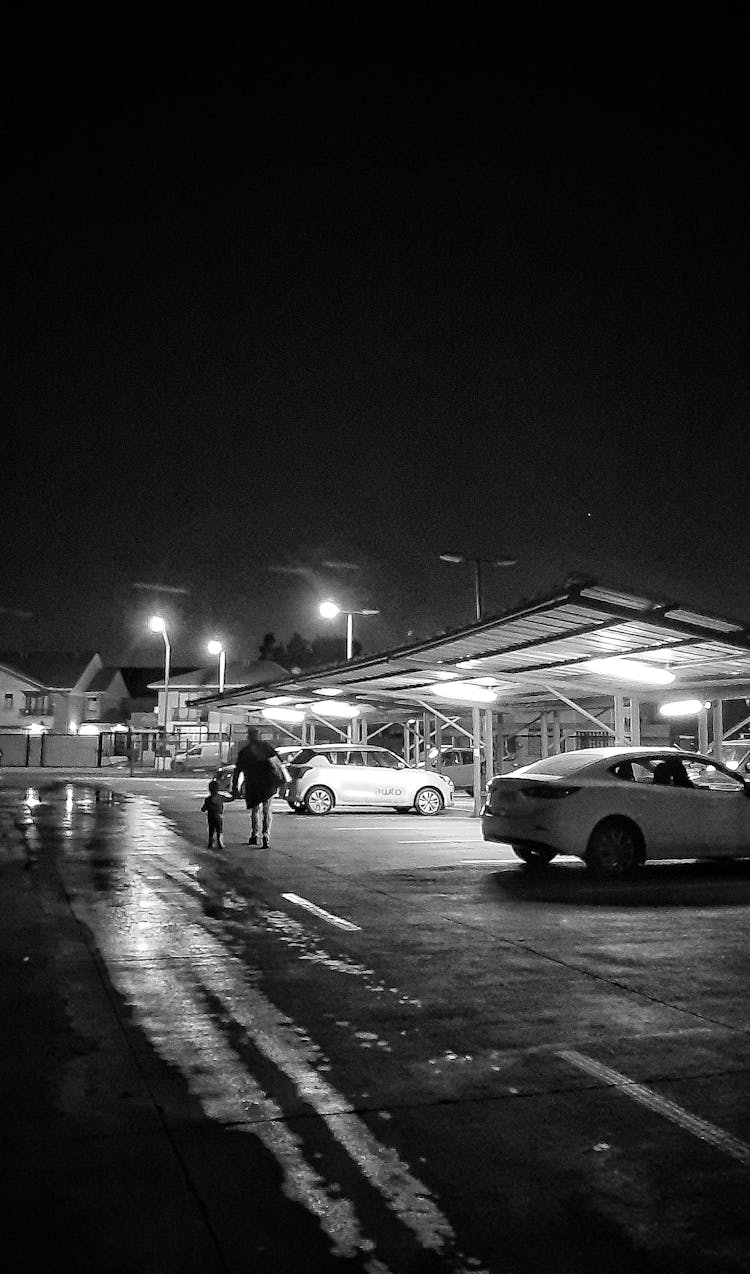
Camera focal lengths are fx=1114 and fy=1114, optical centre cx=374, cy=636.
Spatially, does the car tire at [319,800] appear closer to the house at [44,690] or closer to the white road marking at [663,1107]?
the white road marking at [663,1107]

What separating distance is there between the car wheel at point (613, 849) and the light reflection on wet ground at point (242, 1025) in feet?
13.8

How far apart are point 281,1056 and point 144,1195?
5.49 feet

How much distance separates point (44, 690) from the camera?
283 ft

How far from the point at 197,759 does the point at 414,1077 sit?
5154cm

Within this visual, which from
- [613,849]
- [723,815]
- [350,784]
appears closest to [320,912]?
[613,849]

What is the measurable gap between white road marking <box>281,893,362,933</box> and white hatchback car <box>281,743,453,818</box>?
1305 centimetres

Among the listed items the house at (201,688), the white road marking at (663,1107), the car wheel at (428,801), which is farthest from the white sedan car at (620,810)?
the house at (201,688)

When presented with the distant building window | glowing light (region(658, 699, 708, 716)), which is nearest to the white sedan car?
glowing light (region(658, 699, 708, 716))

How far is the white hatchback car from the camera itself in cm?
2409

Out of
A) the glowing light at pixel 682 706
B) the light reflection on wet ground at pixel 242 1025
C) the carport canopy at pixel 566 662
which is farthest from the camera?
the glowing light at pixel 682 706

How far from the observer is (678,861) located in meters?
15.5

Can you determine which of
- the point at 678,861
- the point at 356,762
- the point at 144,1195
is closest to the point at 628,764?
the point at 678,861

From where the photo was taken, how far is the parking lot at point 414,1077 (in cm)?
361

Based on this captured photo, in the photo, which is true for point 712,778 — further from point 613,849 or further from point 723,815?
point 613,849
